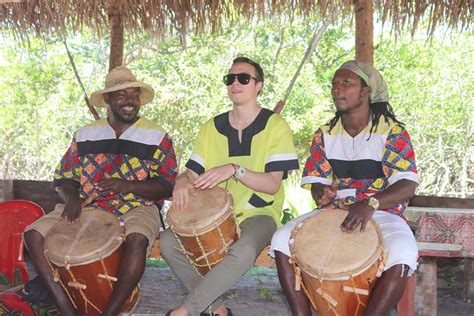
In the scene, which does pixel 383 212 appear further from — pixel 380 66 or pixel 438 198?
pixel 380 66

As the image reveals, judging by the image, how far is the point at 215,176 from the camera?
3674 millimetres

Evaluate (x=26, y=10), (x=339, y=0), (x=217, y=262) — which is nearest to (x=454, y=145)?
(x=339, y=0)

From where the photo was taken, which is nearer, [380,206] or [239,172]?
[380,206]

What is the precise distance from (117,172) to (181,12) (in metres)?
2.72

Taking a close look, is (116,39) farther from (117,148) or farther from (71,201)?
(71,201)

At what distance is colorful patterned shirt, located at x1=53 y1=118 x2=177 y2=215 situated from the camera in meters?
4.21

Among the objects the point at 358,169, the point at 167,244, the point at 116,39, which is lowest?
the point at 167,244

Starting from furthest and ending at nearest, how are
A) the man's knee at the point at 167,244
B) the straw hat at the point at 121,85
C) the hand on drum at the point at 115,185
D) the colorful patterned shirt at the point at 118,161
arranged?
1. the straw hat at the point at 121,85
2. the colorful patterned shirt at the point at 118,161
3. the hand on drum at the point at 115,185
4. the man's knee at the point at 167,244

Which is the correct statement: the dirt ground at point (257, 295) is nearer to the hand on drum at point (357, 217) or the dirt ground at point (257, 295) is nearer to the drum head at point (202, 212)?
the drum head at point (202, 212)

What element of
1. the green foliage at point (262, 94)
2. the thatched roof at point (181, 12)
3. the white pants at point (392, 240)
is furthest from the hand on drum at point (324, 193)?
the green foliage at point (262, 94)

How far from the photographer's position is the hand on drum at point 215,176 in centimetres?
367

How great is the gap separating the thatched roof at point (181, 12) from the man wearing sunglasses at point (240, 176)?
2.11 m

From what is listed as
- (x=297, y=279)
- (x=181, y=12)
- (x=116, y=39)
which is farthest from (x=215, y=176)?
(x=116, y=39)

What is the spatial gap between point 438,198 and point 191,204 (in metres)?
3.24
